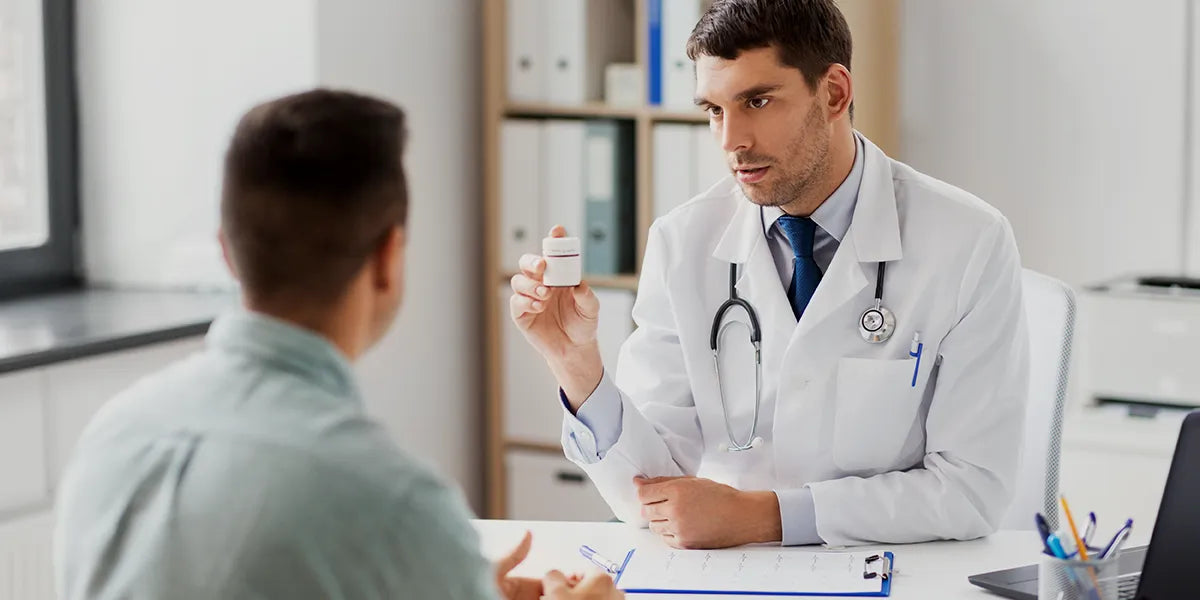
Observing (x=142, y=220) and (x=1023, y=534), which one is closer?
(x=1023, y=534)

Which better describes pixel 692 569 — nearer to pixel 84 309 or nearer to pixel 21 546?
pixel 21 546

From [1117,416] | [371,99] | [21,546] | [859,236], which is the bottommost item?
[21,546]

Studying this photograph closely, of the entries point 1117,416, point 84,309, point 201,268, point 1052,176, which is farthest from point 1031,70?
point 84,309

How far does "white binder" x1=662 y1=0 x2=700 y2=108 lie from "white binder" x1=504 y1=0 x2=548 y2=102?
30cm

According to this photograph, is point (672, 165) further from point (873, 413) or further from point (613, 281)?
point (873, 413)

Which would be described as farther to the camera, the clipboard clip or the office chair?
the office chair

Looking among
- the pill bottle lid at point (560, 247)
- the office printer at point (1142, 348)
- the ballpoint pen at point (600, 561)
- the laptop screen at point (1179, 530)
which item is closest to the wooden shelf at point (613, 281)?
the office printer at point (1142, 348)

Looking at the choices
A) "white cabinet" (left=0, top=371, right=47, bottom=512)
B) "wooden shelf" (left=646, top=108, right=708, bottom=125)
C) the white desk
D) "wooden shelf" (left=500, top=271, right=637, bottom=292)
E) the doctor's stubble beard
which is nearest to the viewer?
the white desk

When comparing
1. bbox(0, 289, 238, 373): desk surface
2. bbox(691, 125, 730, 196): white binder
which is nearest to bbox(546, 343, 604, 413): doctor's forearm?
bbox(0, 289, 238, 373): desk surface

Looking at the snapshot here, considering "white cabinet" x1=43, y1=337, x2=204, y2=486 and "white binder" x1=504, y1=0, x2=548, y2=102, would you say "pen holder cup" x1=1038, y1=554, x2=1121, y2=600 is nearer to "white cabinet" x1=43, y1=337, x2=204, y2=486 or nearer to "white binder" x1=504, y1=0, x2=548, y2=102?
"white cabinet" x1=43, y1=337, x2=204, y2=486

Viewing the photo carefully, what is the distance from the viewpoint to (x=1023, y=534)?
5.92 feet

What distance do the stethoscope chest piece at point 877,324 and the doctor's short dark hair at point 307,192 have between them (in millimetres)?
961

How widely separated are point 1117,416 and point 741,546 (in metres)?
1.42

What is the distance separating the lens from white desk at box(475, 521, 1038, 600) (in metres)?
1.58
